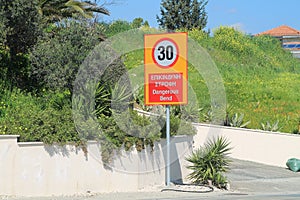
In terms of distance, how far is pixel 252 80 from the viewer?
139 ft

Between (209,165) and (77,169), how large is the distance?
4.88 metres

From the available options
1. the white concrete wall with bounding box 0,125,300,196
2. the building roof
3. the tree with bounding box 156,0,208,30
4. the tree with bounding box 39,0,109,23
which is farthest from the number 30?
the building roof

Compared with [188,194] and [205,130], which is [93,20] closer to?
[205,130]

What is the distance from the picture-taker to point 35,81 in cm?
2234

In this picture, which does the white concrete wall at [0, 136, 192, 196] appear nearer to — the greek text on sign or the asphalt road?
the asphalt road

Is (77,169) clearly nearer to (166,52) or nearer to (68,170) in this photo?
(68,170)

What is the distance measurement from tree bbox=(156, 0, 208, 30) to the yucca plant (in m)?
50.6

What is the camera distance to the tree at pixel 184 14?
6956 centimetres

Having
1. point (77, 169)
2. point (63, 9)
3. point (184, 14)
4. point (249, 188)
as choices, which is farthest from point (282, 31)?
point (77, 169)

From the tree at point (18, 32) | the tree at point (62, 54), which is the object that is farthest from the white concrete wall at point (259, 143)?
the tree at point (18, 32)

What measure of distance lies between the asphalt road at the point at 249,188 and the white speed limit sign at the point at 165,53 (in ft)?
12.6

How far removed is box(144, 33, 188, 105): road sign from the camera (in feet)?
59.3

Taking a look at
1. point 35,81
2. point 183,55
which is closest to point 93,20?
point 35,81

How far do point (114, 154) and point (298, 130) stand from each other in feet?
50.1
